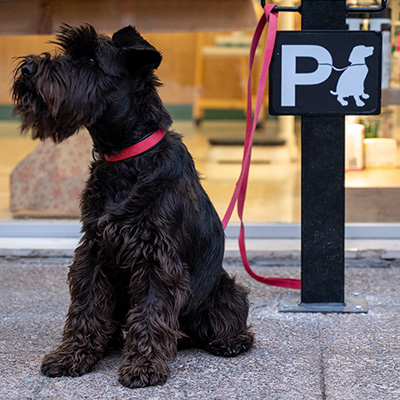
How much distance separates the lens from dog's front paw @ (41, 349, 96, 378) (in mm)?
3213

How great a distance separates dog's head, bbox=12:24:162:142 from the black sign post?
1.00 metres

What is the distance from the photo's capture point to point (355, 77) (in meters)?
3.79

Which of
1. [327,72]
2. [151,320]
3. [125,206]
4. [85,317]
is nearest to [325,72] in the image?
[327,72]

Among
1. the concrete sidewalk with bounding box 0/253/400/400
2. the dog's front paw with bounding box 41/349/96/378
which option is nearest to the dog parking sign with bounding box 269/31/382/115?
the concrete sidewalk with bounding box 0/253/400/400

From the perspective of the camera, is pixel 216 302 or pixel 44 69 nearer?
pixel 44 69

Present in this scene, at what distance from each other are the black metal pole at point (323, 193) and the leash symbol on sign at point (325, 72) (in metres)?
0.16

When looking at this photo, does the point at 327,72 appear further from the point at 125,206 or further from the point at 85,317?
the point at 85,317

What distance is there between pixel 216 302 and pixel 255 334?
39 centimetres

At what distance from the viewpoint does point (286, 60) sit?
3785mm

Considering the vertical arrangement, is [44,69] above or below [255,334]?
above

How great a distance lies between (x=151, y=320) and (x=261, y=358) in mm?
628

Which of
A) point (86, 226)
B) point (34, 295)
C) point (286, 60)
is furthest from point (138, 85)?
point (34, 295)

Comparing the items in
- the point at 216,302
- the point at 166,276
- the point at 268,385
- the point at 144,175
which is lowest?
the point at 268,385

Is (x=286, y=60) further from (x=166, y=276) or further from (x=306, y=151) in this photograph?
(x=166, y=276)
